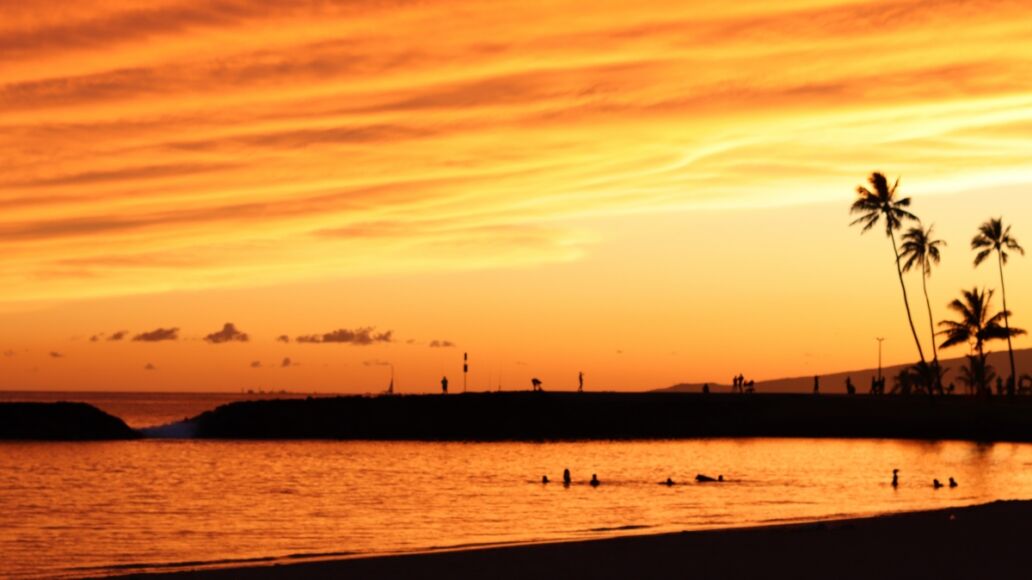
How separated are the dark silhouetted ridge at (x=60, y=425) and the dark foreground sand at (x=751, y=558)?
282ft

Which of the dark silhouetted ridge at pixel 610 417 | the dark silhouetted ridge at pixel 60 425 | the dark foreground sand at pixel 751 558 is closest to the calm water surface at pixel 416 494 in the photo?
the dark foreground sand at pixel 751 558

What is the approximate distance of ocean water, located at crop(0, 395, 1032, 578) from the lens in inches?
1603

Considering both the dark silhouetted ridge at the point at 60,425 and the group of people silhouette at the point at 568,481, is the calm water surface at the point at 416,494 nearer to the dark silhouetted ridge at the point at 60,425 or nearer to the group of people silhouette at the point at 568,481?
the group of people silhouette at the point at 568,481

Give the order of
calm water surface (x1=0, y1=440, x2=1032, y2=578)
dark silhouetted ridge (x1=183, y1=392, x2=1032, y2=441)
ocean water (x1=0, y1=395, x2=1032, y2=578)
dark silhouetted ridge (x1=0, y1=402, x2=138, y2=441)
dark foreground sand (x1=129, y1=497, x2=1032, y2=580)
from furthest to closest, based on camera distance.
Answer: dark silhouetted ridge (x1=0, y1=402, x2=138, y2=441) < dark silhouetted ridge (x1=183, y1=392, x2=1032, y2=441) < calm water surface (x1=0, y1=440, x2=1032, y2=578) < ocean water (x1=0, y1=395, x2=1032, y2=578) < dark foreground sand (x1=129, y1=497, x2=1032, y2=580)

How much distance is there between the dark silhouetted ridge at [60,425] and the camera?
111 metres

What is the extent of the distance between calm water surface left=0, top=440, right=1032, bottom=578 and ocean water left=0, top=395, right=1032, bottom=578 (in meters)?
0.13

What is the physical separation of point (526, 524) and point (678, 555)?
17.2 metres

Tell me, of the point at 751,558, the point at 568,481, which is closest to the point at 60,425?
the point at 568,481

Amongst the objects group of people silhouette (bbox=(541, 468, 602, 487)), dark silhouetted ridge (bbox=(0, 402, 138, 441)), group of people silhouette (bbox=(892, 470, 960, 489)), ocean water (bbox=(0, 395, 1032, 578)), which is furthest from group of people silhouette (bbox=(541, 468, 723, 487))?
dark silhouetted ridge (bbox=(0, 402, 138, 441))

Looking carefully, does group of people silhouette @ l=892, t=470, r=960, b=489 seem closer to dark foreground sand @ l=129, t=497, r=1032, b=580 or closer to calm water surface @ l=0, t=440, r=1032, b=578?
calm water surface @ l=0, t=440, r=1032, b=578

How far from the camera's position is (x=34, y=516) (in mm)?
50938

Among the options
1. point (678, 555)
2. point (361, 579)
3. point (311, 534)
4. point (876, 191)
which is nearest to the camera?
point (361, 579)

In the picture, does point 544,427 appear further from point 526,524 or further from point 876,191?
point 526,524

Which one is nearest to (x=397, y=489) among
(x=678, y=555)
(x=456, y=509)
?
(x=456, y=509)
